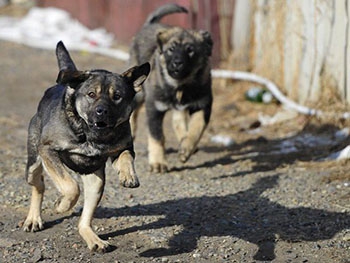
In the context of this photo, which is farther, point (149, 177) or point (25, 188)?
point (149, 177)

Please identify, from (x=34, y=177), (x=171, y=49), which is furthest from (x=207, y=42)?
(x=34, y=177)

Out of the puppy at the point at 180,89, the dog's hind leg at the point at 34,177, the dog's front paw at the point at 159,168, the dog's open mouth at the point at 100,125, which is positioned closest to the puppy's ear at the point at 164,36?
the puppy at the point at 180,89

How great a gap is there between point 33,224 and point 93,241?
62 cm

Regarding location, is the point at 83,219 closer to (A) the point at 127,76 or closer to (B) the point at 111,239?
(B) the point at 111,239

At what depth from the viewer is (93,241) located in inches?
210

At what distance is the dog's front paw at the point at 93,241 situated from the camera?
17.4ft

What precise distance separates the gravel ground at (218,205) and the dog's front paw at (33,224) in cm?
7

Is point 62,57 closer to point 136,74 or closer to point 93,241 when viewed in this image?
point 136,74

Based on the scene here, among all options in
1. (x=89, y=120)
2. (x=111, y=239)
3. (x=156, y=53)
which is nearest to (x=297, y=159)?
(x=156, y=53)

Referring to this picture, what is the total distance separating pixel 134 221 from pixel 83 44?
9.45 m

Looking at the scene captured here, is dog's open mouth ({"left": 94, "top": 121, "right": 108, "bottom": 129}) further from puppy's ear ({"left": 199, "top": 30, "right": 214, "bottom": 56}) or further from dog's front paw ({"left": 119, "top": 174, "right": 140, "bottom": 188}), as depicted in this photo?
puppy's ear ({"left": 199, "top": 30, "right": 214, "bottom": 56})

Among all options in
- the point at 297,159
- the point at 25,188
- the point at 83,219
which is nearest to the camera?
the point at 83,219

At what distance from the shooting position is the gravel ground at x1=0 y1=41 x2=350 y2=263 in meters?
5.38

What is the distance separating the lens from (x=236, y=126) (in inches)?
382
